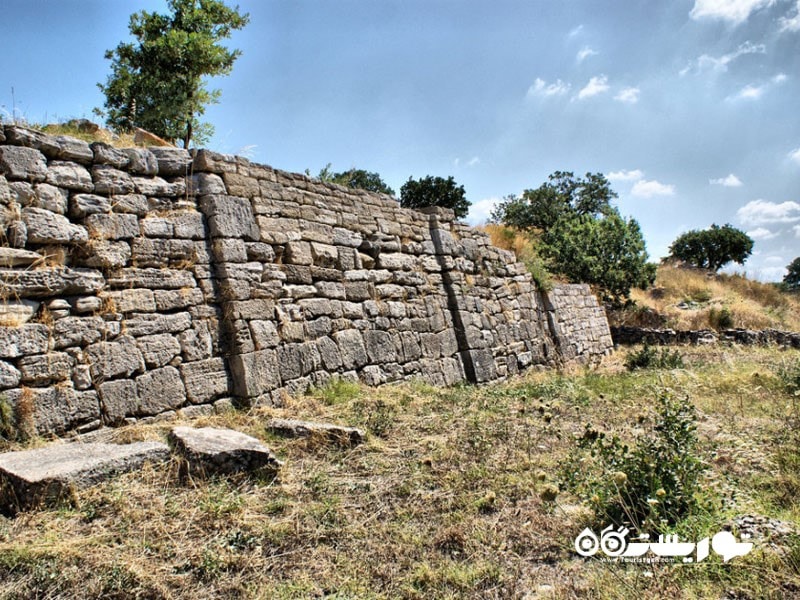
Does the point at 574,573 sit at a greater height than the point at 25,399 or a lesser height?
lesser

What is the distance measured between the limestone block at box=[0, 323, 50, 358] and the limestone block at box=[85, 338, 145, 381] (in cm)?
37

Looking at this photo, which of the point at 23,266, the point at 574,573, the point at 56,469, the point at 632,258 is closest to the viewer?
the point at 574,573

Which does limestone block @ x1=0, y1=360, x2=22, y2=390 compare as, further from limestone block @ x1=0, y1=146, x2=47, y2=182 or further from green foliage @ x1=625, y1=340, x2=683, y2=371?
green foliage @ x1=625, y1=340, x2=683, y2=371

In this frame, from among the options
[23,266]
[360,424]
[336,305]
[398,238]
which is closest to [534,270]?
[398,238]

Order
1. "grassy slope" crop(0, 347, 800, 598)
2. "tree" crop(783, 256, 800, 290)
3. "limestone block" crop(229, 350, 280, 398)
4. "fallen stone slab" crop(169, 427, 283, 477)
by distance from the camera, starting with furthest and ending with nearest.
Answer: "tree" crop(783, 256, 800, 290) → "limestone block" crop(229, 350, 280, 398) → "fallen stone slab" crop(169, 427, 283, 477) → "grassy slope" crop(0, 347, 800, 598)

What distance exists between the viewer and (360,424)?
5.80 metres

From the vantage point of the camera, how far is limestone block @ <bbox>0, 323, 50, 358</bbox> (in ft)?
15.1

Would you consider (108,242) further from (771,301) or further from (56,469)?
(771,301)

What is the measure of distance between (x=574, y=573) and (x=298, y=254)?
16.9ft

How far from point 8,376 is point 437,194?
711 inches

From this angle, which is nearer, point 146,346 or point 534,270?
point 146,346

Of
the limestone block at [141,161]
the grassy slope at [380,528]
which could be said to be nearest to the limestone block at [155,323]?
the grassy slope at [380,528]

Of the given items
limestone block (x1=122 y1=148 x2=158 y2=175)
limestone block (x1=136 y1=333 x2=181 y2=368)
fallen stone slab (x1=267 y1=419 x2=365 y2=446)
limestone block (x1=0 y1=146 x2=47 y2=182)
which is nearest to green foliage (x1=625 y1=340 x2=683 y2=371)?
fallen stone slab (x1=267 y1=419 x2=365 y2=446)

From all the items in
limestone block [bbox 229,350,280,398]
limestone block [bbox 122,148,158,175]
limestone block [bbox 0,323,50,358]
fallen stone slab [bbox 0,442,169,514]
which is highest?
limestone block [bbox 122,148,158,175]
